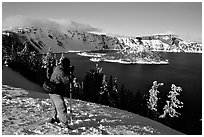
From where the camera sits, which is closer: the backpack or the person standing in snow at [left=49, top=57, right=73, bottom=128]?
the backpack

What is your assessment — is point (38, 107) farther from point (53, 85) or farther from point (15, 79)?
point (15, 79)

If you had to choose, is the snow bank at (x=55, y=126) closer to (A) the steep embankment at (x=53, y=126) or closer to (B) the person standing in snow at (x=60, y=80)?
(A) the steep embankment at (x=53, y=126)

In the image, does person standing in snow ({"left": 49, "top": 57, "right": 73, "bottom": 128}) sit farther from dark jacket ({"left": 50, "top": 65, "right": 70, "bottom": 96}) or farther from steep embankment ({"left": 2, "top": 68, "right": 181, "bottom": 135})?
steep embankment ({"left": 2, "top": 68, "right": 181, "bottom": 135})

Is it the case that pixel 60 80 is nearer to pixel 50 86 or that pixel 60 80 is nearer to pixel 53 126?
pixel 50 86

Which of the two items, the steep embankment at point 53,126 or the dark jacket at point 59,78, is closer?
the dark jacket at point 59,78

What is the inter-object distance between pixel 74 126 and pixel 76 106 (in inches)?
166

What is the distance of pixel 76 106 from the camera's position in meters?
13.3

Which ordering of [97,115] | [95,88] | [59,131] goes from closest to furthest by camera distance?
1. [59,131]
2. [97,115]
3. [95,88]

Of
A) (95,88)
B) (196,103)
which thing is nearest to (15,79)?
(95,88)

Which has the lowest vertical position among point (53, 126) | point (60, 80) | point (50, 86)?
point (53, 126)

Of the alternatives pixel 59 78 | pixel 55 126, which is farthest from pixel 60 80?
pixel 55 126

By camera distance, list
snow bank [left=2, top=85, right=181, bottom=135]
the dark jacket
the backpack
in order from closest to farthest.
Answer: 1. the backpack
2. the dark jacket
3. snow bank [left=2, top=85, right=181, bottom=135]

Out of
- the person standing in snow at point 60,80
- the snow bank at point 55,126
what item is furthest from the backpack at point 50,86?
the snow bank at point 55,126

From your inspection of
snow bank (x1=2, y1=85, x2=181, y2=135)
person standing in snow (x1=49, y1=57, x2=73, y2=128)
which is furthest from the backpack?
snow bank (x1=2, y1=85, x2=181, y2=135)
